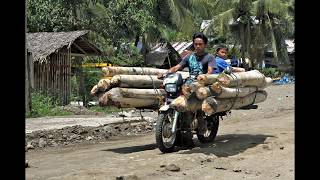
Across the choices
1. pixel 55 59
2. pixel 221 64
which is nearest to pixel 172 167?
pixel 221 64

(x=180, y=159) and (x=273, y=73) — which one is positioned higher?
(x=273, y=73)

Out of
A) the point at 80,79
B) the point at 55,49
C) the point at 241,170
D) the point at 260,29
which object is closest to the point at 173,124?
the point at 241,170

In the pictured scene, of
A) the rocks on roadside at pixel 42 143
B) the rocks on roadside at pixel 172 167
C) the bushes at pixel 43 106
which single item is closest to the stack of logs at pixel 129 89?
the rocks on roadside at pixel 172 167

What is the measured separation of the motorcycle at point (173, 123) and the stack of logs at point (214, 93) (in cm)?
24

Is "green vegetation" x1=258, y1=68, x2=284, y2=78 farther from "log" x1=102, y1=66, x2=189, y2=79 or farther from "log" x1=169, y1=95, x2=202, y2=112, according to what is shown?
"log" x1=169, y1=95, x2=202, y2=112

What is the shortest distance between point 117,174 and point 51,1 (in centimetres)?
1683

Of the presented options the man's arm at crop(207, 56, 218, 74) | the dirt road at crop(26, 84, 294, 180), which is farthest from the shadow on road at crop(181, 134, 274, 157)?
the man's arm at crop(207, 56, 218, 74)

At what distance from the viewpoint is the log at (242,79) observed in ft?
23.6

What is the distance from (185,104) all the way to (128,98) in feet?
3.42

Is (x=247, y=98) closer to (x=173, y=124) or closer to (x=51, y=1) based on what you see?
(x=173, y=124)

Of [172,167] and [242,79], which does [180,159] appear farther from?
[242,79]

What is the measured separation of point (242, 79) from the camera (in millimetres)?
7957

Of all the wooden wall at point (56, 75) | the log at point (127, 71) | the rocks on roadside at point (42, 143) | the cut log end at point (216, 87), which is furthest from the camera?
the wooden wall at point (56, 75)

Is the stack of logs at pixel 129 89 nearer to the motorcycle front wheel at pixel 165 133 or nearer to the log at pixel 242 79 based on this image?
the motorcycle front wheel at pixel 165 133
